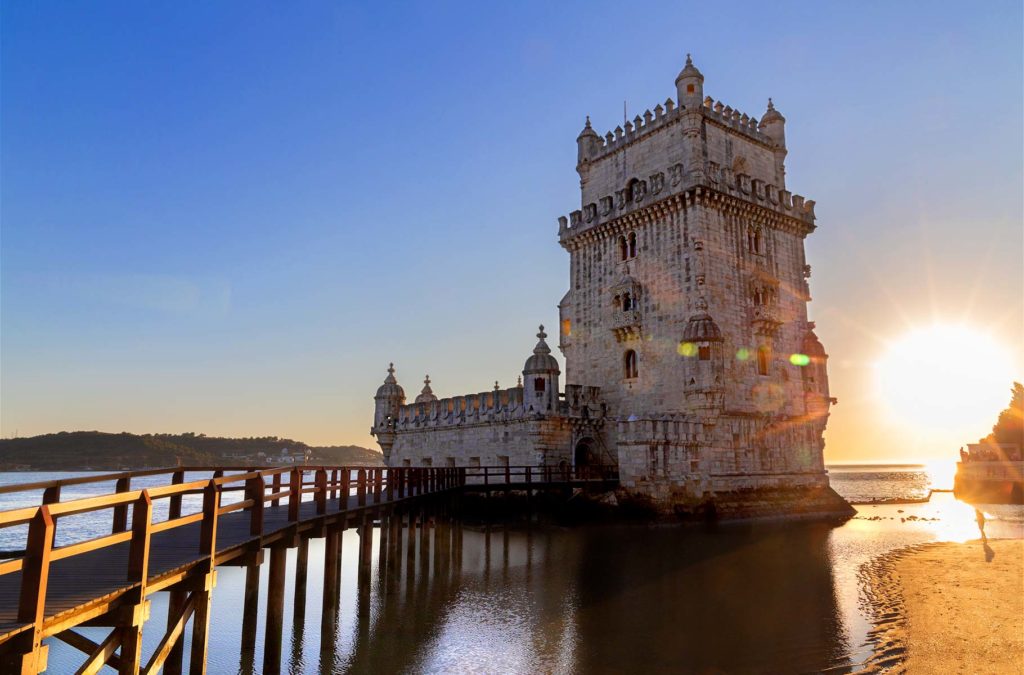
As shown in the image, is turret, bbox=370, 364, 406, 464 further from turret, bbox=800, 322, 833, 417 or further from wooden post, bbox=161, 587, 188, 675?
wooden post, bbox=161, 587, 188, 675

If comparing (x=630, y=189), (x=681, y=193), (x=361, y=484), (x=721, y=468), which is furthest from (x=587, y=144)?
(x=361, y=484)

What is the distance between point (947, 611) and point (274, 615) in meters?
15.9

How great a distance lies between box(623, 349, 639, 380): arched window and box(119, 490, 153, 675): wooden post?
29.5 meters

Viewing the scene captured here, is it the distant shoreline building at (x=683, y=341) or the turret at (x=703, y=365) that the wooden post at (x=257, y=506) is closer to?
the distant shoreline building at (x=683, y=341)

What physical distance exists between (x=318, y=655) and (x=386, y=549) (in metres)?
8.53

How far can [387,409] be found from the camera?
45625 mm

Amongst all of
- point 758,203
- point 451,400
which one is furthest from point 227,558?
point 758,203

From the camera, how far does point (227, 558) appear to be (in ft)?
34.7

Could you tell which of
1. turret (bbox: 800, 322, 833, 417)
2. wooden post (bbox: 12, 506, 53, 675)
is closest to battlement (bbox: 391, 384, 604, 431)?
turret (bbox: 800, 322, 833, 417)

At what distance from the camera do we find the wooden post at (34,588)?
5.96 metres

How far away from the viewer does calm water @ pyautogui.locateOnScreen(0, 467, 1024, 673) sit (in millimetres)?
13273

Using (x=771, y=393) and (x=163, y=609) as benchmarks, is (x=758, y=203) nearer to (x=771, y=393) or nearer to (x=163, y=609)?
(x=771, y=393)

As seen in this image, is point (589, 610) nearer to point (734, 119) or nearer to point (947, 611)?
point (947, 611)

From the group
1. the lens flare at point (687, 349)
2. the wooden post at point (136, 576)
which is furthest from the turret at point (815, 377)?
the wooden post at point (136, 576)
